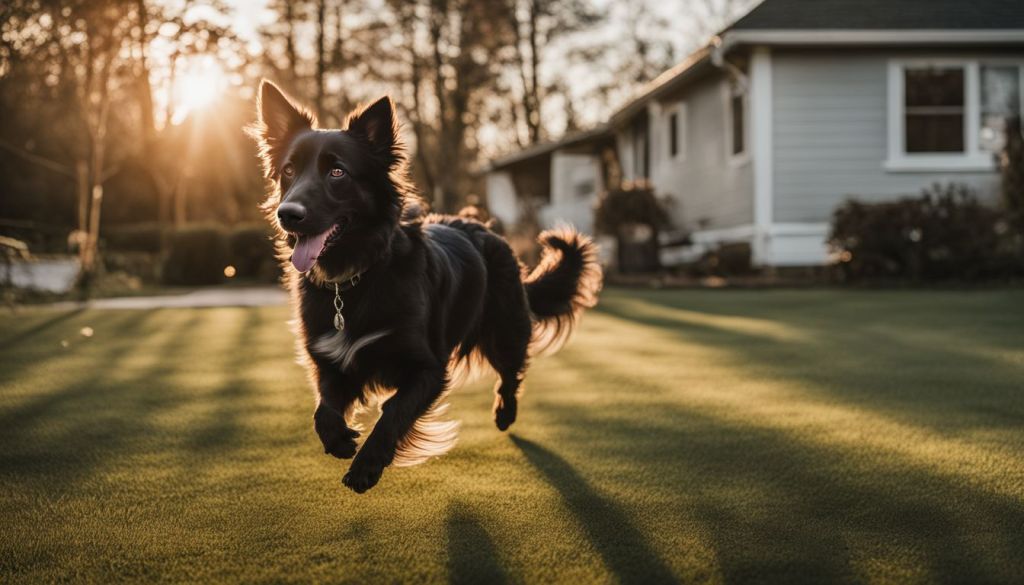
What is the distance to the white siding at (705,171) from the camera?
52.3 feet

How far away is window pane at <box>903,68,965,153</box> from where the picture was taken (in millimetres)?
14883

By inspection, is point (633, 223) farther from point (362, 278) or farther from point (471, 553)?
point (471, 553)

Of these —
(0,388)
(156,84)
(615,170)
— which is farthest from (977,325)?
(615,170)

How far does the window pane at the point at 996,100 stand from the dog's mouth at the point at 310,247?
13940 mm

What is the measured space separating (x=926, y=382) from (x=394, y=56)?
2489 centimetres

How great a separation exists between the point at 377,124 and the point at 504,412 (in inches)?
59.1

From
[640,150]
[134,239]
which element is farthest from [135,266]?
[640,150]

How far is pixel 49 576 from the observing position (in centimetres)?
239

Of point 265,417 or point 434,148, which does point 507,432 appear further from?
point 434,148

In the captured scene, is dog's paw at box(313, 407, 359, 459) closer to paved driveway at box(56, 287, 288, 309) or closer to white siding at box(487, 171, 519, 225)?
paved driveway at box(56, 287, 288, 309)

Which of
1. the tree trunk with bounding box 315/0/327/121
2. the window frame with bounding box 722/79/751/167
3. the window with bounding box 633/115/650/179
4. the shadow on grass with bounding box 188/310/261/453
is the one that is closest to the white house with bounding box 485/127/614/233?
the window with bounding box 633/115/650/179

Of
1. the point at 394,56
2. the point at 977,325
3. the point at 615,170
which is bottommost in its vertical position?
the point at 977,325

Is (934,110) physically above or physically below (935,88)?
below

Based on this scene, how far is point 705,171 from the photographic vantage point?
1769 centimetres
